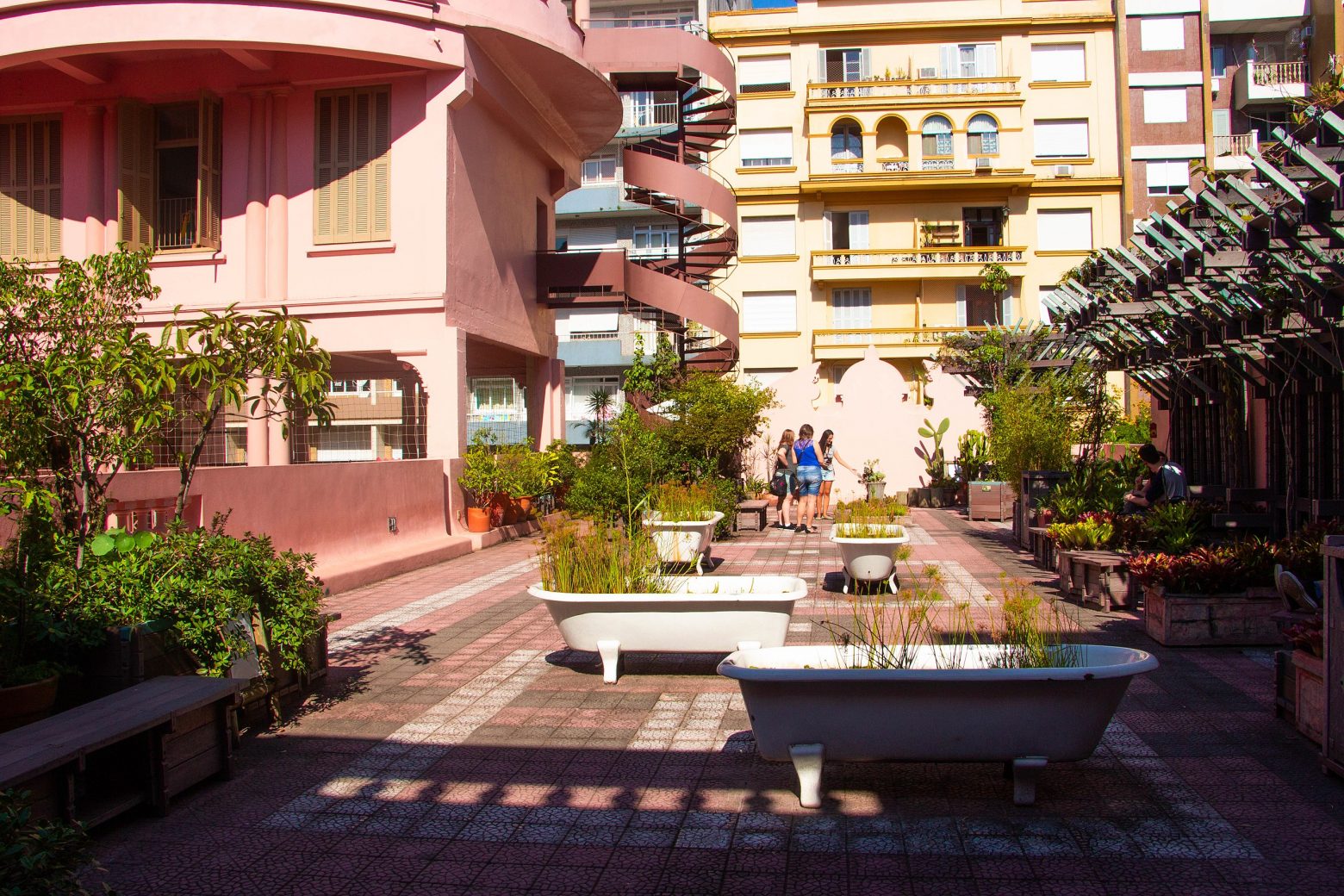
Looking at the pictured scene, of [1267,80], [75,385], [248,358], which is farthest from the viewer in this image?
[1267,80]

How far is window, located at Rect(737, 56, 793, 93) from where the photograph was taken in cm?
3784

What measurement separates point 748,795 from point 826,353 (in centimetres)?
3187

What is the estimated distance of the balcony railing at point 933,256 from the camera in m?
35.5

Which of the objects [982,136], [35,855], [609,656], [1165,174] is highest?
[982,136]

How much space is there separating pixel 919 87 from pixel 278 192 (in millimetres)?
26222

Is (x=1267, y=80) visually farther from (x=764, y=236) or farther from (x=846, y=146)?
(x=764, y=236)

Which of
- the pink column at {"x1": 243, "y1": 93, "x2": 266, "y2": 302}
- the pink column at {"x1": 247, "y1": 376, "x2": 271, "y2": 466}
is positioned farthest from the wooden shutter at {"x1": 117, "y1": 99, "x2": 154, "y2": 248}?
the pink column at {"x1": 247, "y1": 376, "x2": 271, "y2": 466}

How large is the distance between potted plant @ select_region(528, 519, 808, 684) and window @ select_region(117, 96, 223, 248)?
36.0ft

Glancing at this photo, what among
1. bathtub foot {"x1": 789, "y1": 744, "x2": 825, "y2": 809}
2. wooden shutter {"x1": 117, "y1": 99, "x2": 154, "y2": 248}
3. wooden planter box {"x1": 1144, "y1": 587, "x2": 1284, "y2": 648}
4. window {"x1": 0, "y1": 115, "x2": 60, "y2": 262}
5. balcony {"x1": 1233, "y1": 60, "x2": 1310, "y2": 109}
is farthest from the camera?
balcony {"x1": 1233, "y1": 60, "x2": 1310, "y2": 109}

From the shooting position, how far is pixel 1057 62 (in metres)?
36.6

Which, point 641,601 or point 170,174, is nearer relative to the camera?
point 641,601

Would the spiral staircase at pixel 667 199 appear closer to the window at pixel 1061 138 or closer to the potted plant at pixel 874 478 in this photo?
the potted plant at pixel 874 478

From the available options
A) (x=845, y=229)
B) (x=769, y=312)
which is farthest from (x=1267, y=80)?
(x=769, y=312)

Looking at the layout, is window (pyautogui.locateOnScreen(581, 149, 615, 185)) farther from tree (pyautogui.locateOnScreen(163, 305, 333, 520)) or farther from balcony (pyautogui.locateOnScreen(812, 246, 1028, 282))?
tree (pyautogui.locateOnScreen(163, 305, 333, 520))
